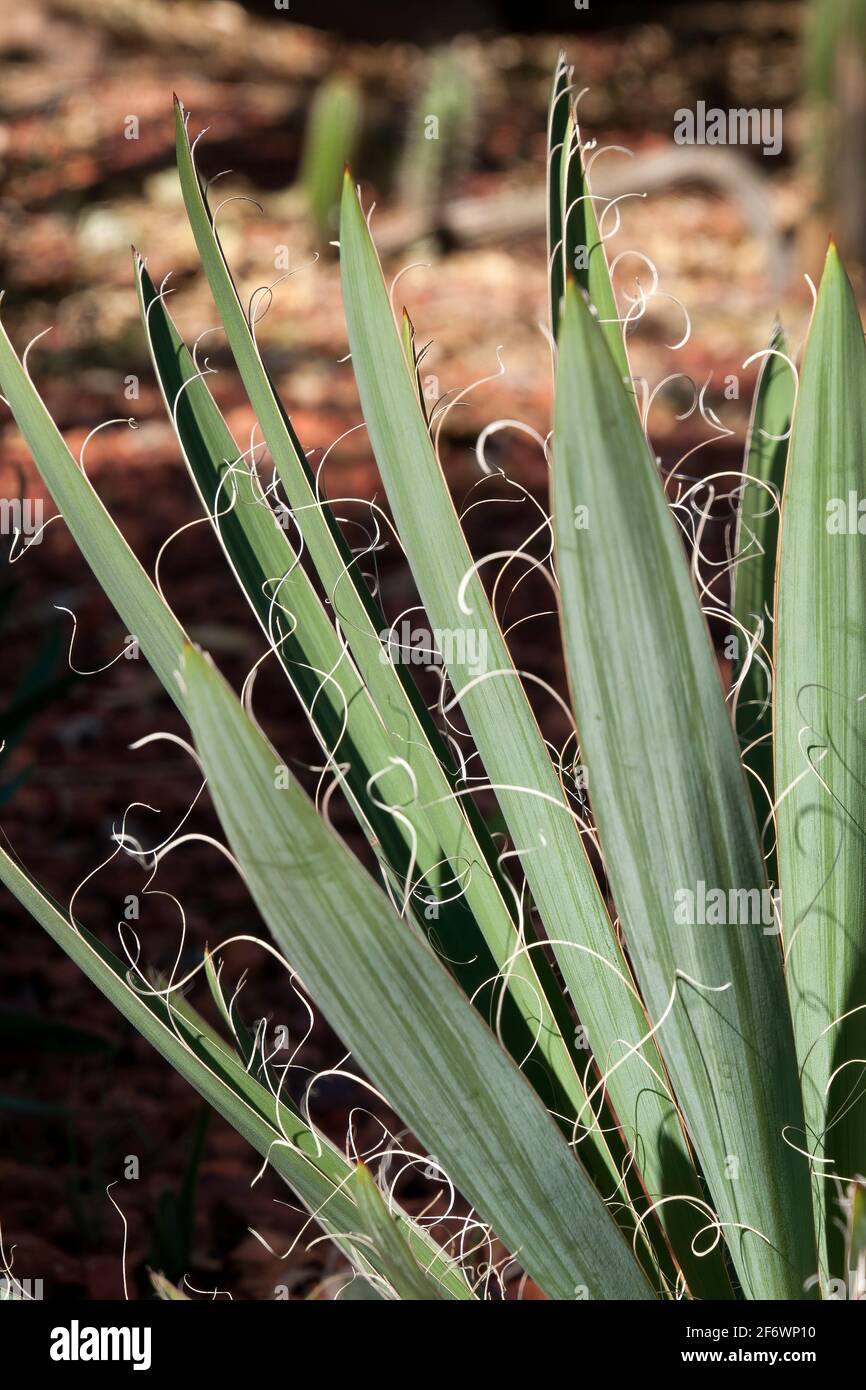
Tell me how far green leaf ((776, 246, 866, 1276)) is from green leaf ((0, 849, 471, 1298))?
29 centimetres

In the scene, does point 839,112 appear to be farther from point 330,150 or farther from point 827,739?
point 827,739

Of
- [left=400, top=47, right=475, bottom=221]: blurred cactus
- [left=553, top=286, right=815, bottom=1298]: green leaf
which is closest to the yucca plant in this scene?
[left=553, top=286, right=815, bottom=1298]: green leaf

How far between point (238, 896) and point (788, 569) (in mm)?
1611

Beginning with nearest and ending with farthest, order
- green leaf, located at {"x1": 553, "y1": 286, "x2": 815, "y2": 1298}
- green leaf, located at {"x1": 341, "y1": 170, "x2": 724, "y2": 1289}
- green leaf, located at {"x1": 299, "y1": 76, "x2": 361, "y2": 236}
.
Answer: green leaf, located at {"x1": 553, "y1": 286, "x2": 815, "y2": 1298}, green leaf, located at {"x1": 341, "y1": 170, "x2": 724, "y2": 1289}, green leaf, located at {"x1": 299, "y1": 76, "x2": 361, "y2": 236}

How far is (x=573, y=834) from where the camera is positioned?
869 millimetres

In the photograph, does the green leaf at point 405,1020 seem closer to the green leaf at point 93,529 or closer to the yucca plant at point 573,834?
the yucca plant at point 573,834

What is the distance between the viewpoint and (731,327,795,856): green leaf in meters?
0.99

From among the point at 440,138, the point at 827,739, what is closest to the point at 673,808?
the point at 827,739

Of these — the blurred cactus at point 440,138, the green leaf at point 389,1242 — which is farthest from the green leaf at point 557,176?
the blurred cactus at point 440,138

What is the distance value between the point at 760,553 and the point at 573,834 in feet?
0.98

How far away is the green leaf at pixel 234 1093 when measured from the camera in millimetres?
817

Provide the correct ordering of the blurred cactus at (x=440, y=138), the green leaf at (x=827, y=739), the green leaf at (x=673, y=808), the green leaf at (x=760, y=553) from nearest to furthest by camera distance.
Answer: the green leaf at (x=673, y=808) → the green leaf at (x=827, y=739) → the green leaf at (x=760, y=553) → the blurred cactus at (x=440, y=138)

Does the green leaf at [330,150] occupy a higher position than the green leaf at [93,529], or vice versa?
the green leaf at [330,150]

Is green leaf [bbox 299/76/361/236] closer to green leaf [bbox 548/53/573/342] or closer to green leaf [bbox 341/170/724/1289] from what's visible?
green leaf [bbox 548/53/573/342]
